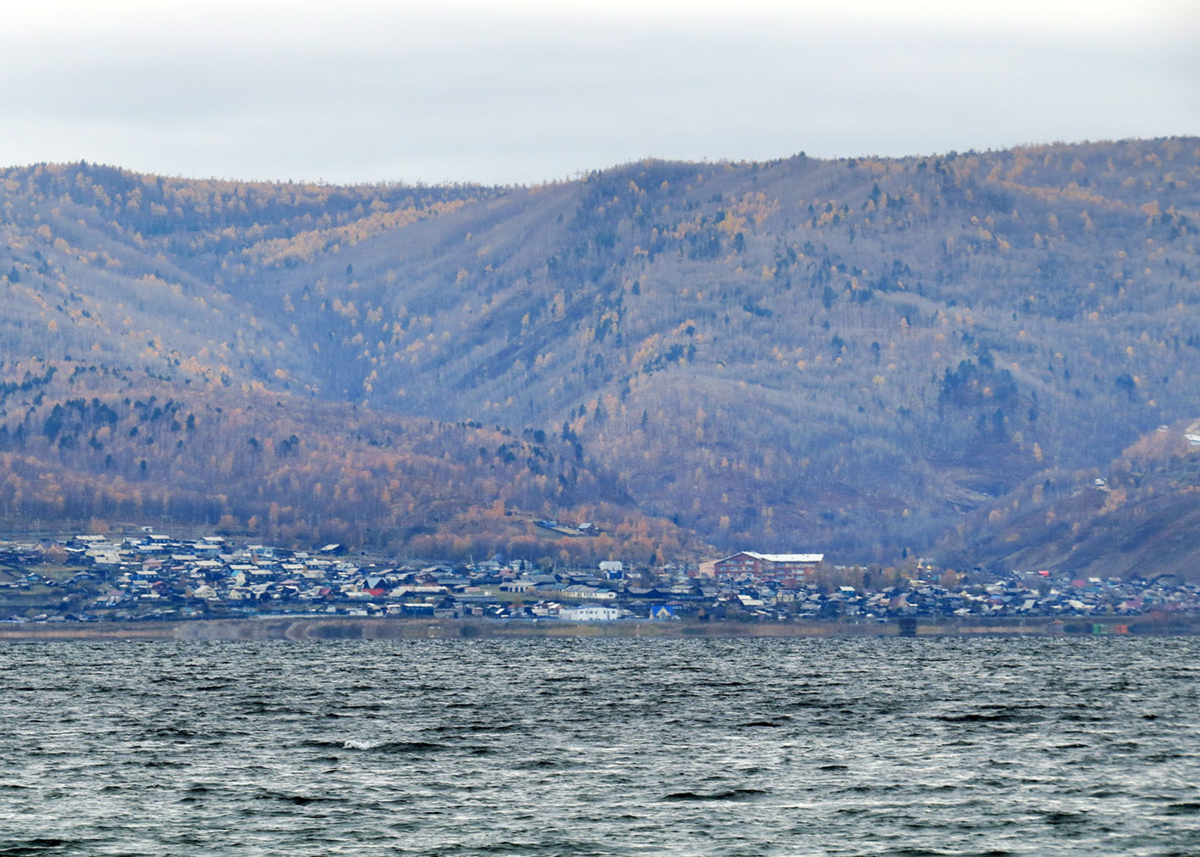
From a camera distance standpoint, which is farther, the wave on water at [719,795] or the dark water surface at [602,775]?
the wave on water at [719,795]

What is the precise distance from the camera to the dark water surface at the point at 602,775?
8612 centimetres

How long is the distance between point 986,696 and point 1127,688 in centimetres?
2243

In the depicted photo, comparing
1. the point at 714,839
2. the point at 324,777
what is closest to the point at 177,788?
the point at 324,777

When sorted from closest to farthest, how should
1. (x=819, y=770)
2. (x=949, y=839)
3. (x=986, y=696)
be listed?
(x=949, y=839) < (x=819, y=770) < (x=986, y=696)

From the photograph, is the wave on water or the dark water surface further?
the wave on water

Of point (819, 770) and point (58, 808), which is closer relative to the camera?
point (58, 808)

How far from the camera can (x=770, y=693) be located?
17875 centimetres

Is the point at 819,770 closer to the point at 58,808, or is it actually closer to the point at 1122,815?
the point at 1122,815

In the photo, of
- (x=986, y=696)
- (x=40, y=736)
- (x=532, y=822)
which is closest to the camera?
(x=532, y=822)

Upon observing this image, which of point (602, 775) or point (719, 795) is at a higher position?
point (719, 795)

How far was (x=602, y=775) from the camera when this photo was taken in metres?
109

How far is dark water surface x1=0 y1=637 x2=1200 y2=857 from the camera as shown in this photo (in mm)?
86125

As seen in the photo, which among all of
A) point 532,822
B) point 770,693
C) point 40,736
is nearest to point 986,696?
point 770,693

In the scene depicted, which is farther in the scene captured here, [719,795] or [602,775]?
[602,775]
